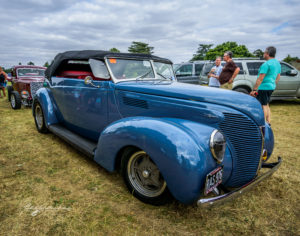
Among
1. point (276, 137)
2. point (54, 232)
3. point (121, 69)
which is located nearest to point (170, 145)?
point (54, 232)

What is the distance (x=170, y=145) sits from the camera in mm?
1702

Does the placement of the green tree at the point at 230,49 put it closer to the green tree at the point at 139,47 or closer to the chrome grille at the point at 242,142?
the green tree at the point at 139,47

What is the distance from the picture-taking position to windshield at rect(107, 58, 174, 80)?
9.07ft

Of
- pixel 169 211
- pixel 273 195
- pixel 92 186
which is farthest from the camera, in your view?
pixel 92 186

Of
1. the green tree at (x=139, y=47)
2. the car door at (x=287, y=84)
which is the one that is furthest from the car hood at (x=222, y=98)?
the green tree at (x=139, y=47)

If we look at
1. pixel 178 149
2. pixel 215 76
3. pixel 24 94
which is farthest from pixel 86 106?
pixel 24 94

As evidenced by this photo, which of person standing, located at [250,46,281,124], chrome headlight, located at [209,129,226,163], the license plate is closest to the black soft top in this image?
chrome headlight, located at [209,129,226,163]

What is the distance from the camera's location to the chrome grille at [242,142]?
75.6 inches

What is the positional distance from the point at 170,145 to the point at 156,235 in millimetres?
830

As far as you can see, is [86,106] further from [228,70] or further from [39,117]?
[228,70]

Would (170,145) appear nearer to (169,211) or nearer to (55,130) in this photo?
(169,211)

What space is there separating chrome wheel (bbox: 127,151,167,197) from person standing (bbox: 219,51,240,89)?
4563 mm

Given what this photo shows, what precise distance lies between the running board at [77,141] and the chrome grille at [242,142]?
177cm

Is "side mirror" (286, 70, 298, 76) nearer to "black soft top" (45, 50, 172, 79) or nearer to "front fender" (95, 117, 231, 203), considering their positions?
"black soft top" (45, 50, 172, 79)
